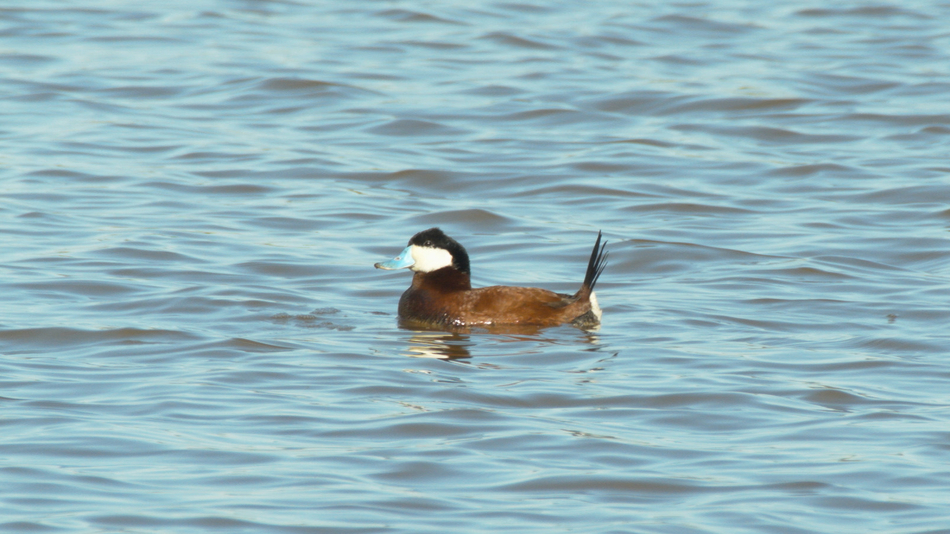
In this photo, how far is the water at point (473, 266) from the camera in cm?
502

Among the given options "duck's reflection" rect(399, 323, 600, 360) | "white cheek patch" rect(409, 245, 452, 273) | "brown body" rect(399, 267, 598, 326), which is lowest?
"duck's reflection" rect(399, 323, 600, 360)

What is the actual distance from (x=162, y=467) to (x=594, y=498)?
1603 mm

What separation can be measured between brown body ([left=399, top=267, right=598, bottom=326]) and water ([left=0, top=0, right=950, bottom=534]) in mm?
138

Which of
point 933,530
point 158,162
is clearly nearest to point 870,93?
point 158,162

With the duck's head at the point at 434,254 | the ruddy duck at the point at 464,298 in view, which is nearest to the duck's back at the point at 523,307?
the ruddy duck at the point at 464,298

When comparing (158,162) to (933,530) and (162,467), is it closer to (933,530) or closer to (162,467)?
(162,467)

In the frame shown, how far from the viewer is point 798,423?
19.0 ft

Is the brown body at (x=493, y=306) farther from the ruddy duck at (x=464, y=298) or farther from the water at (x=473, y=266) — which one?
the water at (x=473, y=266)

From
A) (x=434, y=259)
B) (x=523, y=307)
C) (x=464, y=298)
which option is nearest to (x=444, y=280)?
(x=434, y=259)

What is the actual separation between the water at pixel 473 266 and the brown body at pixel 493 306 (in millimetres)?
138

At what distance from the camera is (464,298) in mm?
7805

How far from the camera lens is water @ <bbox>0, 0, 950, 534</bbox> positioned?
5.02 m

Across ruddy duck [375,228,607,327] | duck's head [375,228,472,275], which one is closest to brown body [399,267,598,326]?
ruddy duck [375,228,607,327]

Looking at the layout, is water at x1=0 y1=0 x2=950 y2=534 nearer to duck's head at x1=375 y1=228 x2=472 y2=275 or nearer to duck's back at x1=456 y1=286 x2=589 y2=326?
duck's back at x1=456 y1=286 x2=589 y2=326
